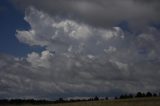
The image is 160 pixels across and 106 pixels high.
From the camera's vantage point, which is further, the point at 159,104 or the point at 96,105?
the point at 96,105

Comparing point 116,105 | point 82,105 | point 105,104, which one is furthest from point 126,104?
point 82,105

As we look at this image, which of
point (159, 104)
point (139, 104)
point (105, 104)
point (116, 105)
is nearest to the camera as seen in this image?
point (159, 104)

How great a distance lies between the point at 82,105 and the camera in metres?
146

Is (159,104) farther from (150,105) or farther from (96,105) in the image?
(96,105)

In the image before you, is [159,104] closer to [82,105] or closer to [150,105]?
[150,105]

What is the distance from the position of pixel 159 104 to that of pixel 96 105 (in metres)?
32.5

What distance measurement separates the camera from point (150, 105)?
375 ft

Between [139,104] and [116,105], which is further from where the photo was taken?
[116,105]

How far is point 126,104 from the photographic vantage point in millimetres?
129250

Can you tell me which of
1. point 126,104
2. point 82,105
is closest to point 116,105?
point 126,104

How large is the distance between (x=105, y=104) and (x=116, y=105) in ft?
34.2

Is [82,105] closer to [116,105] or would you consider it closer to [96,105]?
[96,105]

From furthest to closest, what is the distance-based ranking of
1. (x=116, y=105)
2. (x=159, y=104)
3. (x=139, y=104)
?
(x=116, y=105) < (x=139, y=104) < (x=159, y=104)

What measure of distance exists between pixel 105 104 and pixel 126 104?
1353 centimetres
